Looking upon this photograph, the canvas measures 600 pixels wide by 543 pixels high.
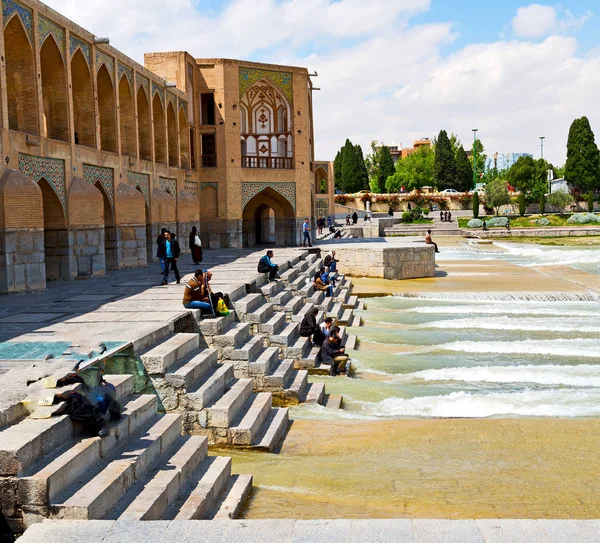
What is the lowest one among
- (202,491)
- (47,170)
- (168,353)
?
(202,491)

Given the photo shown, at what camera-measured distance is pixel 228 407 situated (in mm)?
7988

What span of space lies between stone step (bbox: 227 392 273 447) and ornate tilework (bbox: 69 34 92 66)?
38.5ft

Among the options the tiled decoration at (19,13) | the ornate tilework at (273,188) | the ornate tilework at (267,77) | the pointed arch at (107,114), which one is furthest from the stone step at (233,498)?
the ornate tilework at (267,77)

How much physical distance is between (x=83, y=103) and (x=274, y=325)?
31.6ft

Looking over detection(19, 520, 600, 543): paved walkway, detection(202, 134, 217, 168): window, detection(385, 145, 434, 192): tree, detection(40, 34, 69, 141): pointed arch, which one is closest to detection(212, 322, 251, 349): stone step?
detection(19, 520, 600, 543): paved walkway

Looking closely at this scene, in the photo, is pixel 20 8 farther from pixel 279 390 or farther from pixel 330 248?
pixel 330 248

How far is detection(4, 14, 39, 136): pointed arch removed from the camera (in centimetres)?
1518

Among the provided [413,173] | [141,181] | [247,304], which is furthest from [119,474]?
[413,173]

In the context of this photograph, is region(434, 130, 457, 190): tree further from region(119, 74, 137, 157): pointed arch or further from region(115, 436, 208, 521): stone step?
region(115, 436, 208, 521): stone step

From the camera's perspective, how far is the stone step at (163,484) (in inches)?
208

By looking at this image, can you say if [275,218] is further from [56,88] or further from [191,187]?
[56,88]

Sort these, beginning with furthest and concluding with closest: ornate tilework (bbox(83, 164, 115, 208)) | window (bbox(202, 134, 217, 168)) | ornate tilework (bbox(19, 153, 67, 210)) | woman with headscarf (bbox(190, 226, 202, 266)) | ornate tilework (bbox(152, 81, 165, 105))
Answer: window (bbox(202, 134, 217, 168))
ornate tilework (bbox(152, 81, 165, 105))
woman with headscarf (bbox(190, 226, 202, 266))
ornate tilework (bbox(83, 164, 115, 208))
ornate tilework (bbox(19, 153, 67, 210))

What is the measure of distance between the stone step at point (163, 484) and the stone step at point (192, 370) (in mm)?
1145

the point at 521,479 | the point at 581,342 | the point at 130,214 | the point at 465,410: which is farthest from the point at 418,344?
the point at 130,214
